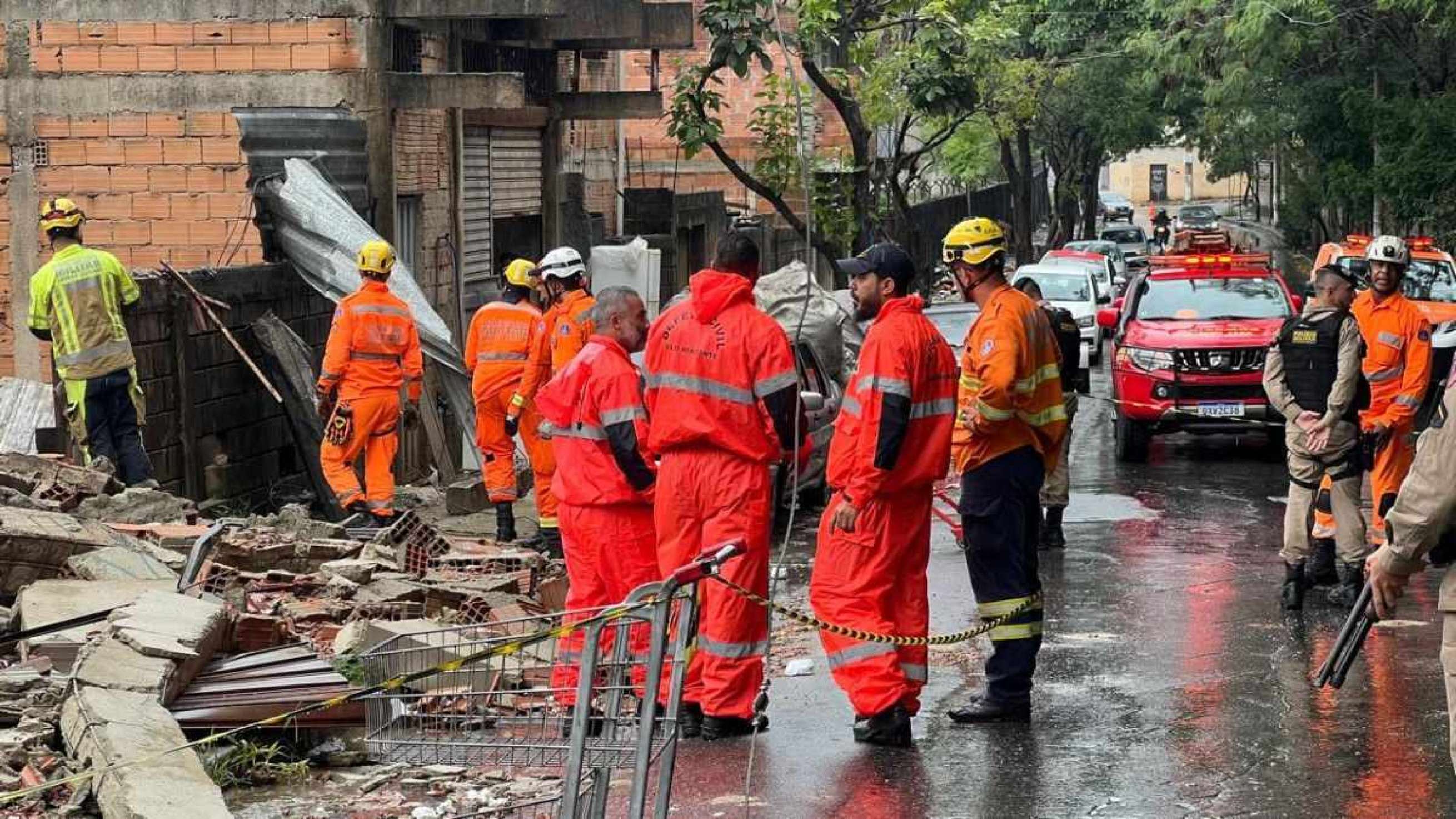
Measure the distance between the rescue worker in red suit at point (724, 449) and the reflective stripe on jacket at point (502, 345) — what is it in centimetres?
575

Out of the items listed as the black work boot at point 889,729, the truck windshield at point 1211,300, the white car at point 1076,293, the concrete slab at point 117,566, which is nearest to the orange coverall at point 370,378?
the concrete slab at point 117,566

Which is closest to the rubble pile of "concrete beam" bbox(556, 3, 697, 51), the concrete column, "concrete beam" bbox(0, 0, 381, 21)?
"concrete beam" bbox(0, 0, 381, 21)

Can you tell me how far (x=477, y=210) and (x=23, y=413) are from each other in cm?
871

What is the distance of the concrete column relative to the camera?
16.9 metres

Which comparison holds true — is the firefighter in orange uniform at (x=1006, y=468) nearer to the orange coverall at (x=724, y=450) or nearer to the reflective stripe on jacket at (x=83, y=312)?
the orange coverall at (x=724, y=450)

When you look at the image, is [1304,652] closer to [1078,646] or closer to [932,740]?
[1078,646]

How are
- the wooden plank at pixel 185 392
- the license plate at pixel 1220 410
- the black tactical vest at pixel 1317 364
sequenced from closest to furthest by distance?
the black tactical vest at pixel 1317 364 < the wooden plank at pixel 185 392 < the license plate at pixel 1220 410

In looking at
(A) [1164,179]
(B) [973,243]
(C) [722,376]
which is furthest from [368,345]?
(A) [1164,179]

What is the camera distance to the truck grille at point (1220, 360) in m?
18.5

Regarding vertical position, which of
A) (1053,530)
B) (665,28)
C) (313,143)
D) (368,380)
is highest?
(665,28)

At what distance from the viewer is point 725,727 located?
26.1ft

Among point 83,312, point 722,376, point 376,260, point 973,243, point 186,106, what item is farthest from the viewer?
point 186,106

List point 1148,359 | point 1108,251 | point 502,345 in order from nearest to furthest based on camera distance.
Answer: point 502,345
point 1148,359
point 1108,251

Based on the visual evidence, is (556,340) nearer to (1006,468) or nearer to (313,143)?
(313,143)
